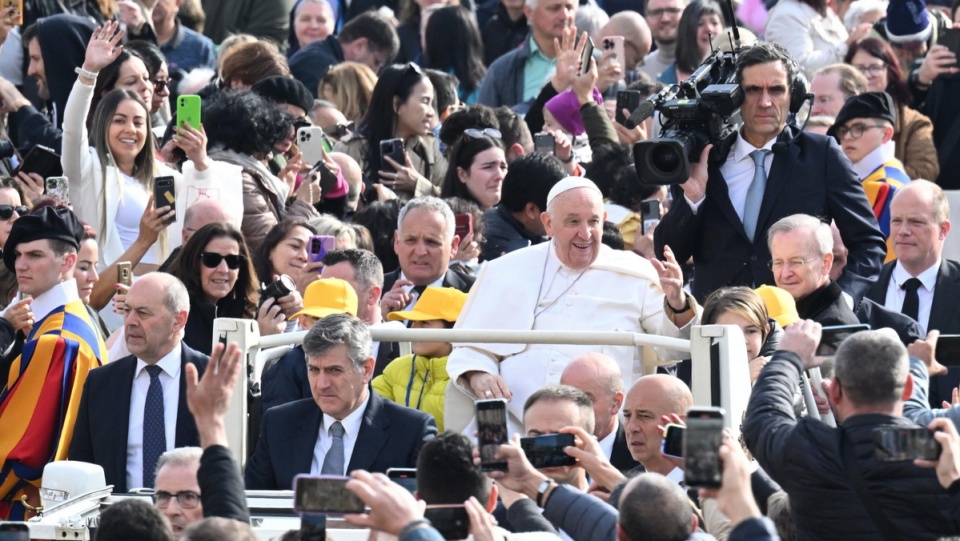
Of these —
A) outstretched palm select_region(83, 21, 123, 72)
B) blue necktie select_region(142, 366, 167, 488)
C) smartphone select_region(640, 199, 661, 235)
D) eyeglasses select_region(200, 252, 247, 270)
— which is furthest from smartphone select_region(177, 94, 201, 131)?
smartphone select_region(640, 199, 661, 235)

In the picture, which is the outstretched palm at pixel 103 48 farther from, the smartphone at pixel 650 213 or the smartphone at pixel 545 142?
the smartphone at pixel 650 213

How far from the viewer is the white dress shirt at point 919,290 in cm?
950

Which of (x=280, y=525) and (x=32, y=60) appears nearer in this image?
(x=280, y=525)

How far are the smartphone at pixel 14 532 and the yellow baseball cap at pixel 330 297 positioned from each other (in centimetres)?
285

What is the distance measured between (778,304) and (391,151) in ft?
12.9

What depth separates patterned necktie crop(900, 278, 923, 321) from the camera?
375 inches

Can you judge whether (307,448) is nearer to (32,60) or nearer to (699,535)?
(699,535)

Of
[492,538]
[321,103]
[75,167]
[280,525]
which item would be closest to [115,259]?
[75,167]

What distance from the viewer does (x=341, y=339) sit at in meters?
8.02

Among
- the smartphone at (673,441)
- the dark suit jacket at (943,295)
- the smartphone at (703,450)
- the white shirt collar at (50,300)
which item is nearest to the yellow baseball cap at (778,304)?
the dark suit jacket at (943,295)

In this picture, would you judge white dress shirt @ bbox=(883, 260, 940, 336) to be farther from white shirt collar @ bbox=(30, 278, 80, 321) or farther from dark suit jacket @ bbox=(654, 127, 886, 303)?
white shirt collar @ bbox=(30, 278, 80, 321)

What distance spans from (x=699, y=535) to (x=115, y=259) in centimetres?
546

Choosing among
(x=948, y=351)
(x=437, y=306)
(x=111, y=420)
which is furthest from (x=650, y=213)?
(x=948, y=351)

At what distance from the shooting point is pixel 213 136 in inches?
442
